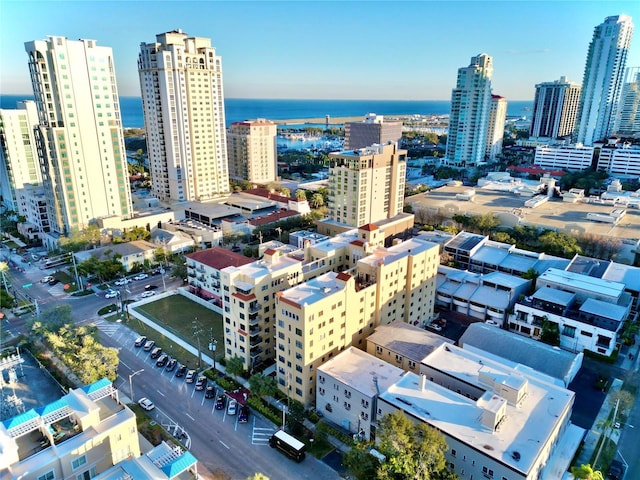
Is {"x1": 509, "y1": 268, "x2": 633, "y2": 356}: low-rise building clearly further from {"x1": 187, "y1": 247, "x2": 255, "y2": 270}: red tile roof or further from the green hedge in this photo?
{"x1": 187, "y1": 247, "x2": 255, "y2": 270}: red tile roof

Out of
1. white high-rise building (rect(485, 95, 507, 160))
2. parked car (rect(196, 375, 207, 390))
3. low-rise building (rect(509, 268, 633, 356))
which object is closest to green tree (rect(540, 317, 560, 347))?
low-rise building (rect(509, 268, 633, 356))

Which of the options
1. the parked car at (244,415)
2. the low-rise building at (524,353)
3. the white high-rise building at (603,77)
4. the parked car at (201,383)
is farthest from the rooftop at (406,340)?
the white high-rise building at (603,77)

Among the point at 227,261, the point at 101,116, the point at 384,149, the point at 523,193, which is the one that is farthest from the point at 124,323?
the point at 523,193

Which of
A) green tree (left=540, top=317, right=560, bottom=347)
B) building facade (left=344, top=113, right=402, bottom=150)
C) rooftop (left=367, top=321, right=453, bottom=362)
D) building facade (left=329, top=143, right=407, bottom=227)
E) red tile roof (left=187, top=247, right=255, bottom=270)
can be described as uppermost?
building facade (left=344, top=113, right=402, bottom=150)

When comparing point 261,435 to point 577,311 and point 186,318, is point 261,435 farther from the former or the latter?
point 577,311

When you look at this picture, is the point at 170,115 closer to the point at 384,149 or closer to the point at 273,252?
the point at 384,149

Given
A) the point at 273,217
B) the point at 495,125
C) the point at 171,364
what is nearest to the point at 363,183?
the point at 273,217
